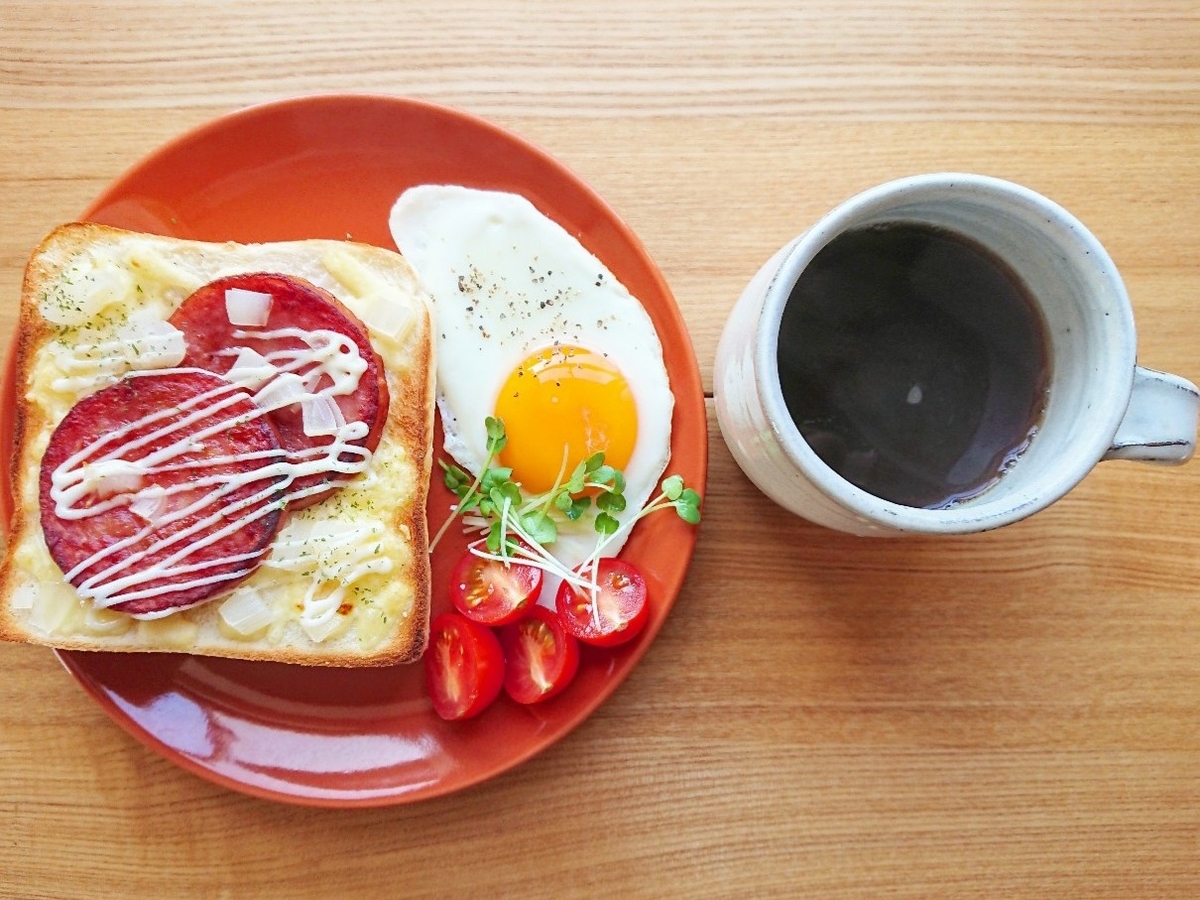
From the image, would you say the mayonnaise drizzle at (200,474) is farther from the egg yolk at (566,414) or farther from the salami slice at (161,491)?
the egg yolk at (566,414)

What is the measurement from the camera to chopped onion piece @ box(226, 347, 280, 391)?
1.70 meters

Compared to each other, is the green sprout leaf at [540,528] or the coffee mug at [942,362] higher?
the coffee mug at [942,362]

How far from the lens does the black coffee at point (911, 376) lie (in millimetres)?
1564

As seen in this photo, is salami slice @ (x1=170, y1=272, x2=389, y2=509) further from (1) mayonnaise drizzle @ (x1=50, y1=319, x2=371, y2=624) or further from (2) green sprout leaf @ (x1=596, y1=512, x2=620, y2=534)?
(2) green sprout leaf @ (x1=596, y1=512, x2=620, y2=534)

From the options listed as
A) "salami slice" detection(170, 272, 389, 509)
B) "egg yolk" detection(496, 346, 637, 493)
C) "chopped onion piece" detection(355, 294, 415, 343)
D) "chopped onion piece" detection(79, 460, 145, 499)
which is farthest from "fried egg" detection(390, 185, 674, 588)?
"chopped onion piece" detection(79, 460, 145, 499)

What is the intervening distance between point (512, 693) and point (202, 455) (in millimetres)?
758

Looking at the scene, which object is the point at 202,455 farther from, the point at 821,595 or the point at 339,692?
the point at 821,595

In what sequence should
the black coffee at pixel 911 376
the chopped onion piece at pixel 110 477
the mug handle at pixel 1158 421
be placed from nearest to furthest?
the mug handle at pixel 1158 421 → the black coffee at pixel 911 376 → the chopped onion piece at pixel 110 477

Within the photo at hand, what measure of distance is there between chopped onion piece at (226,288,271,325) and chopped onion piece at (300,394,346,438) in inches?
7.2

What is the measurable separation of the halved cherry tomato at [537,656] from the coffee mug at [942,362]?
1.70ft

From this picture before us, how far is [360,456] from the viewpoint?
1.73m

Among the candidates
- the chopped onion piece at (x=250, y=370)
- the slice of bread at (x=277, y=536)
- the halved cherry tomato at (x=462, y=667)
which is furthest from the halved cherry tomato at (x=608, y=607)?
the chopped onion piece at (x=250, y=370)

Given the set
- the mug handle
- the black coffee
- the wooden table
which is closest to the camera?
the mug handle

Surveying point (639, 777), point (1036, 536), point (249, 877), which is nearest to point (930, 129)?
point (1036, 536)
